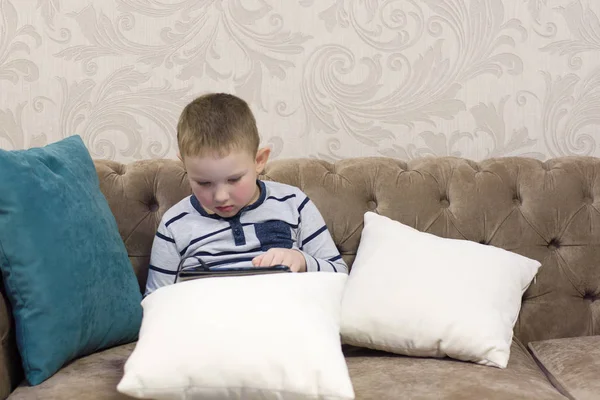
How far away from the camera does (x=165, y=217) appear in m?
1.84

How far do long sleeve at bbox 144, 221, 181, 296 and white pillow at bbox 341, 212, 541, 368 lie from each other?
42cm

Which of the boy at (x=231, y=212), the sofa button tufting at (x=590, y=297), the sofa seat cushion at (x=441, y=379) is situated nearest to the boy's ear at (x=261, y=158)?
the boy at (x=231, y=212)

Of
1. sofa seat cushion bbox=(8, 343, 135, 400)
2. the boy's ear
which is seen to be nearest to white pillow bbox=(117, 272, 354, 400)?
sofa seat cushion bbox=(8, 343, 135, 400)

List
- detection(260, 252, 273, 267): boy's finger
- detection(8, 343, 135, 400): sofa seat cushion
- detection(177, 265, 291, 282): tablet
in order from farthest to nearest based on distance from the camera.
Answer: detection(260, 252, 273, 267): boy's finger, detection(177, 265, 291, 282): tablet, detection(8, 343, 135, 400): sofa seat cushion

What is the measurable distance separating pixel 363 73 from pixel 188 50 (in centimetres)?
49

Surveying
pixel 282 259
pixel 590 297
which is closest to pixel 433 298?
pixel 282 259

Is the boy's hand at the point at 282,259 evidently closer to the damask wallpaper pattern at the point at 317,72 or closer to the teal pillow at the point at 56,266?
the teal pillow at the point at 56,266

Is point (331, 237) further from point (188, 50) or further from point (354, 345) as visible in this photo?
point (188, 50)

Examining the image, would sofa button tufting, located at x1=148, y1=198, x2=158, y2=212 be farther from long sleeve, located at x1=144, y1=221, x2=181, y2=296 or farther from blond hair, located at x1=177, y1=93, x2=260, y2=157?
blond hair, located at x1=177, y1=93, x2=260, y2=157

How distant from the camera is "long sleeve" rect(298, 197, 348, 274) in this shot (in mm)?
1837

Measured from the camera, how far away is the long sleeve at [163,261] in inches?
71.1

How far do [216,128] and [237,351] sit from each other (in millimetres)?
599

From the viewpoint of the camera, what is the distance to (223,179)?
169 cm

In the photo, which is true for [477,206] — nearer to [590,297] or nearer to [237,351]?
[590,297]
